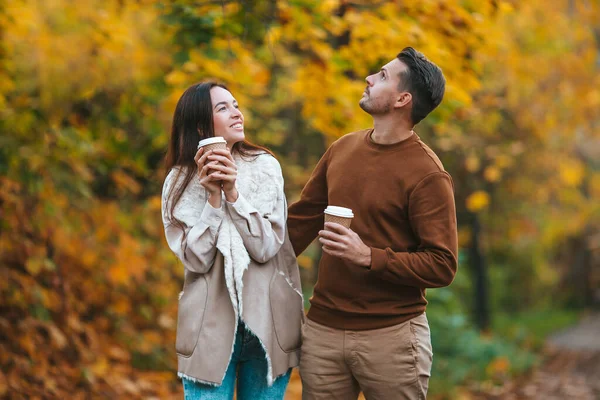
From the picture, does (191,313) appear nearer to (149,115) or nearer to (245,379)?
(245,379)

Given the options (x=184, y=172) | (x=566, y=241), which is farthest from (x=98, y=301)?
(x=566, y=241)

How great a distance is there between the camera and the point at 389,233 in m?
2.90

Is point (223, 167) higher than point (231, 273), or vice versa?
point (223, 167)

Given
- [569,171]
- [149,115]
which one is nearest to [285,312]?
[149,115]

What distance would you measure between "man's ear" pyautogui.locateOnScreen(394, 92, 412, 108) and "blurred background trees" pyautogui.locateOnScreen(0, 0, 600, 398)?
64.5 inches

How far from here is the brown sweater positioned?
110 inches

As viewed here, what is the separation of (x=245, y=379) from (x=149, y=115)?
346 cm

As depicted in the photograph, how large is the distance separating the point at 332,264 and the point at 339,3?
8.49ft

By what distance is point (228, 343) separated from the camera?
9.14ft

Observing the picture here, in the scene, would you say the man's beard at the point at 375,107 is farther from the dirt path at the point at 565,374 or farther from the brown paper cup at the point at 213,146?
the dirt path at the point at 565,374

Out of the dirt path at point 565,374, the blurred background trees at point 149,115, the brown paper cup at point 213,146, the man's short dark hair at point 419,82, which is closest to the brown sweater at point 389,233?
the man's short dark hair at point 419,82

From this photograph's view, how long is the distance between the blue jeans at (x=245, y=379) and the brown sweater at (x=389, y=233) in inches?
11.2

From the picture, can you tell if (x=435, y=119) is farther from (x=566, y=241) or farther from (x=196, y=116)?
(x=566, y=241)

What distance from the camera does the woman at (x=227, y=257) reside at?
277 cm
